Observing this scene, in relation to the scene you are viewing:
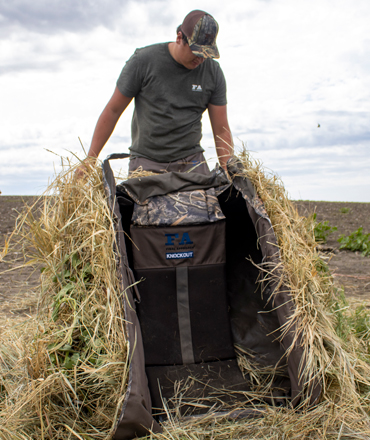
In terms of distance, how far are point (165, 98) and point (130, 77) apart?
0.29m

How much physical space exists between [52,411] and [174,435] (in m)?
0.60

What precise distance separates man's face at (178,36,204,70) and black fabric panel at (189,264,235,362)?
1.49 m

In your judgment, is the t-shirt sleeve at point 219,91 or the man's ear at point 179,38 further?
the t-shirt sleeve at point 219,91

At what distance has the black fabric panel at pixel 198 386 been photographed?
7.54 ft

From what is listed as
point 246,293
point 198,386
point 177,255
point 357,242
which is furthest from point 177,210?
point 357,242

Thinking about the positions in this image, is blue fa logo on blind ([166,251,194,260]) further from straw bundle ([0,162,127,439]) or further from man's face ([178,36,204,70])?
man's face ([178,36,204,70])

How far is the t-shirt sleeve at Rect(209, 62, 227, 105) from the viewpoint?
3.11m

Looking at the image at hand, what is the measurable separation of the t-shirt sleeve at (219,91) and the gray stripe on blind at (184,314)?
58.4 inches

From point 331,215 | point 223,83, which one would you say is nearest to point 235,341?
point 223,83

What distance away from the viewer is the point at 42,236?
2.21 m

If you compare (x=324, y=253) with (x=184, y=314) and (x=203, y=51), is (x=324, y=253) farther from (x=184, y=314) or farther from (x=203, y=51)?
(x=203, y=51)

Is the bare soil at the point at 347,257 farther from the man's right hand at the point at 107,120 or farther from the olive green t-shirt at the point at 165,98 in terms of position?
the man's right hand at the point at 107,120

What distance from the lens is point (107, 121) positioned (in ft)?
9.43

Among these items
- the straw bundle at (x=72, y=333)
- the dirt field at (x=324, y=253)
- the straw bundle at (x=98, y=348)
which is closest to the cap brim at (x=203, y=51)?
the straw bundle at (x=98, y=348)
